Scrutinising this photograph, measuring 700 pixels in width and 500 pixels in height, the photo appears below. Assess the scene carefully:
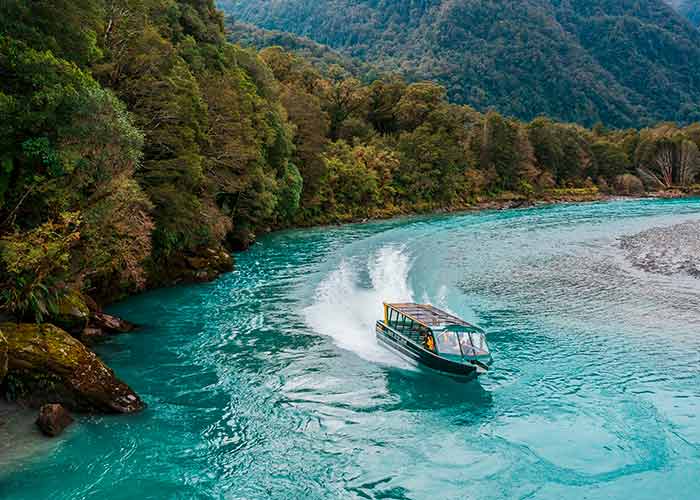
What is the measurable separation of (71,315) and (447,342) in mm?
15607

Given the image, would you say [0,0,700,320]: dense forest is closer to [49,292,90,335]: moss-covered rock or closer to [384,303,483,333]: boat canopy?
[49,292,90,335]: moss-covered rock

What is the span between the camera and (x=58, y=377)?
1714cm

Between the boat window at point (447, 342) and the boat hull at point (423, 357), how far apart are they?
436 millimetres

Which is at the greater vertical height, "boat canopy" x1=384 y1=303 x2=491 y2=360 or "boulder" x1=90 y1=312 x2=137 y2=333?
"boulder" x1=90 y1=312 x2=137 y2=333

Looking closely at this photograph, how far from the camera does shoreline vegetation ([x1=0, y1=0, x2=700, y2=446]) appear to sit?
59.9ft

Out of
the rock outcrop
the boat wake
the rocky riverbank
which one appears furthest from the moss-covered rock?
the rocky riverbank

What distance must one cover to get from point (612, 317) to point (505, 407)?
12607 mm

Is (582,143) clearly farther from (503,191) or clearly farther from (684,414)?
(684,414)

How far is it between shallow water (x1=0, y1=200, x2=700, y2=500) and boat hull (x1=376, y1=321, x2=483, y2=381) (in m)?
0.45

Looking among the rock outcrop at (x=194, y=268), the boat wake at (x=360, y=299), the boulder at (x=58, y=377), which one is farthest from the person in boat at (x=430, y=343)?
the rock outcrop at (x=194, y=268)

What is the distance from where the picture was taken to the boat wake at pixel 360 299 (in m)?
25.9

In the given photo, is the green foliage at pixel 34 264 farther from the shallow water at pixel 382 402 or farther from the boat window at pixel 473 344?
the boat window at pixel 473 344

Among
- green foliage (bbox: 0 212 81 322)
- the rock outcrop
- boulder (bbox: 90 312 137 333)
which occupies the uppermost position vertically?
green foliage (bbox: 0 212 81 322)

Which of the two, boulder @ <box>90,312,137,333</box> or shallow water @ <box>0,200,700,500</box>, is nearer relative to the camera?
shallow water @ <box>0,200,700,500</box>
